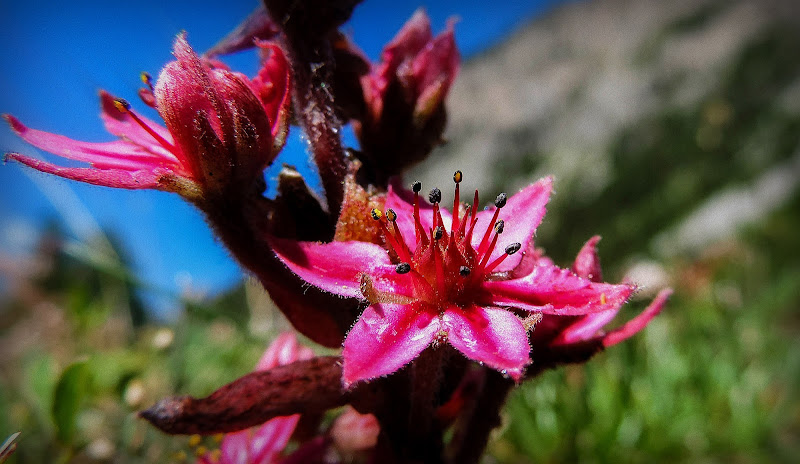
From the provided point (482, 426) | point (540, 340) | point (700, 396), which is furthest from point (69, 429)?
point (700, 396)

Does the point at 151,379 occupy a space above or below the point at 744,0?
below

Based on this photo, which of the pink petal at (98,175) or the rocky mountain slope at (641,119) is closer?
the pink petal at (98,175)

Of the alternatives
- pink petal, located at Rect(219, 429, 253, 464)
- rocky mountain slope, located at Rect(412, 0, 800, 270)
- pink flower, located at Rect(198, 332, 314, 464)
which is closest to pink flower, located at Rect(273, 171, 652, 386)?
pink flower, located at Rect(198, 332, 314, 464)

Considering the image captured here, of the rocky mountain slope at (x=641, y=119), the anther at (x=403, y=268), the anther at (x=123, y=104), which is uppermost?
the rocky mountain slope at (x=641, y=119)

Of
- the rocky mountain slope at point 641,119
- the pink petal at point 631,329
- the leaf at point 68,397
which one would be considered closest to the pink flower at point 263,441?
the leaf at point 68,397

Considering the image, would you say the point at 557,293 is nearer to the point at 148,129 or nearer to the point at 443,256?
the point at 443,256

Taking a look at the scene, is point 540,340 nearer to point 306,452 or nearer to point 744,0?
point 306,452

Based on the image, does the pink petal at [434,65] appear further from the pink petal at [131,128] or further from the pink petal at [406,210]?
the pink petal at [131,128]
